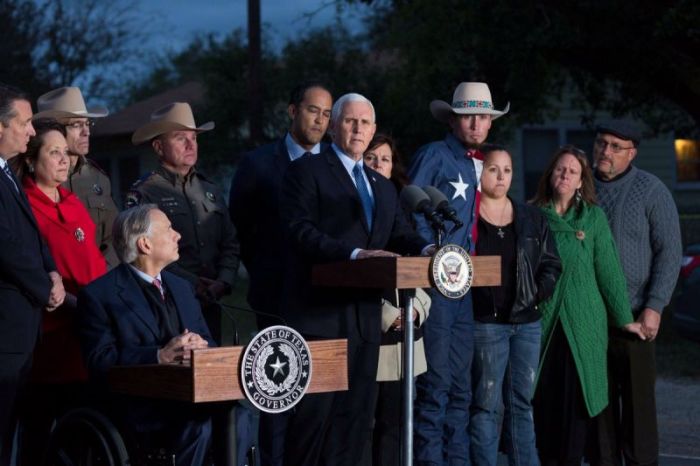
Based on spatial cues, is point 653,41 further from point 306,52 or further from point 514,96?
point 306,52

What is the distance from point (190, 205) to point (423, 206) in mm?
2328

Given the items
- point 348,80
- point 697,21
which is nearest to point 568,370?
point 697,21

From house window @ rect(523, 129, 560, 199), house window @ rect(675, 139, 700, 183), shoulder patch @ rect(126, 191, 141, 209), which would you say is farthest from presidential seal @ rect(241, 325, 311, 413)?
house window @ rect(675, 139, 700, 183)

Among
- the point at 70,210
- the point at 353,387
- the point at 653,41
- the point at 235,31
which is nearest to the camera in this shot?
the point at 353,387

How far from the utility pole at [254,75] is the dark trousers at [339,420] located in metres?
16.8

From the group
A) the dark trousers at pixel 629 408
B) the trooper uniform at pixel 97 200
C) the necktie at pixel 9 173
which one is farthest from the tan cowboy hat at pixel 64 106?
the dark trousers at pixel 629 408

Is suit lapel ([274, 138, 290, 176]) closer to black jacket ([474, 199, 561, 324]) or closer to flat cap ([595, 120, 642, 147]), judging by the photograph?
black jacket ([474, 199, 561, 324])

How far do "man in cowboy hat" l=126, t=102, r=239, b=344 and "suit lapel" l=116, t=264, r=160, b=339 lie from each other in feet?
5.25

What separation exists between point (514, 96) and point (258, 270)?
878 centimetres

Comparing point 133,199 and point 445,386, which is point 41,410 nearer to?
point 133,199

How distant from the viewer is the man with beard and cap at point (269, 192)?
7.70m

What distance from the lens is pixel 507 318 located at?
24.3ft

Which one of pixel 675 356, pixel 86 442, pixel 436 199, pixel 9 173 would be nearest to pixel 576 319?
pixel 436 199

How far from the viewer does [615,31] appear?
14.8 meters
